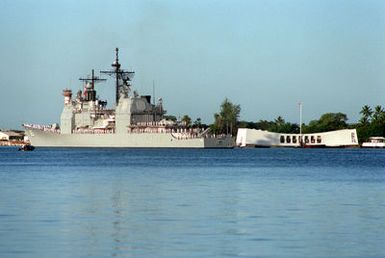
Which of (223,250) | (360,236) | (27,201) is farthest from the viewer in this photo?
(27,201)

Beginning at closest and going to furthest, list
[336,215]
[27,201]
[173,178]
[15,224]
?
[15,224], [336,215], [27,201], [173,178]

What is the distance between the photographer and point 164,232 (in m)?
35.1

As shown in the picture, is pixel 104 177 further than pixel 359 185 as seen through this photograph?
Yes

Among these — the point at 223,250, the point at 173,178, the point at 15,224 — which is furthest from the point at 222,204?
the point at 173,178

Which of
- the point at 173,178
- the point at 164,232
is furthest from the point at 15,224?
the point at 173,178

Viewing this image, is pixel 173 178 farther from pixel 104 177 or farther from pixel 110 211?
pixel 110 211

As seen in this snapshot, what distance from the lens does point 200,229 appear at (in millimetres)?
36000

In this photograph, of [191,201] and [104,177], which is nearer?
[191,201]

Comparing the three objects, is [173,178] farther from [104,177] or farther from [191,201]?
[191,201]

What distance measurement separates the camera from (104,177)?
247 ft

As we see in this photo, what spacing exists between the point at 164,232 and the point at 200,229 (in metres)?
1.51

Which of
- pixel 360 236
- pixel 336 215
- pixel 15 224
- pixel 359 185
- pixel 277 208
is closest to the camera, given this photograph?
pixel 360 236

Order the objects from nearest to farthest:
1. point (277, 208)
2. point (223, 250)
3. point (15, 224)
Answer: point (223, 250)
point (15, 224)
point (277, 208)

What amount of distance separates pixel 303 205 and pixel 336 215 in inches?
201
